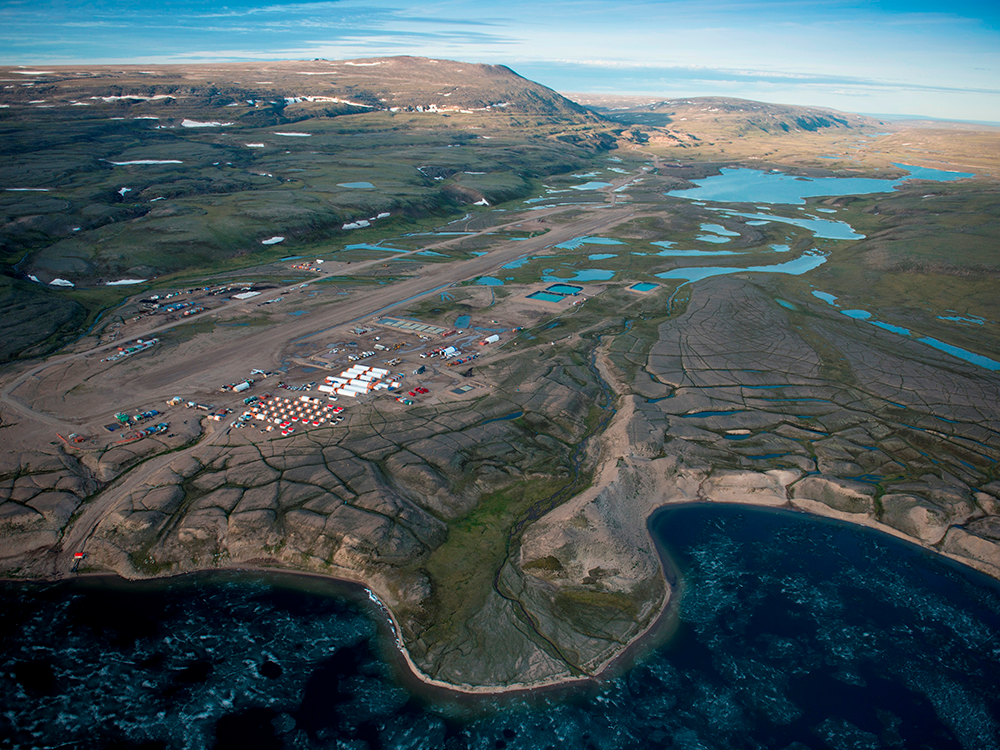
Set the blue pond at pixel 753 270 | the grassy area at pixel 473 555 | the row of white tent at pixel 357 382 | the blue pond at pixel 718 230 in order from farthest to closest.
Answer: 1. the blue pond at pixel 718 230
2. the blue pond at pixel 753 270
3. the row of white tent at pixel 357 382
4. the grassy area at pixel 473 555

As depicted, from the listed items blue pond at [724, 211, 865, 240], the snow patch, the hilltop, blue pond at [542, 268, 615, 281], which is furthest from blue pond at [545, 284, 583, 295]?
the snow patch

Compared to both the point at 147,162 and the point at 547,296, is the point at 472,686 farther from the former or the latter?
the point at 147,162

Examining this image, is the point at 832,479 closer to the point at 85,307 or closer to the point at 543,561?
the point at 543,561

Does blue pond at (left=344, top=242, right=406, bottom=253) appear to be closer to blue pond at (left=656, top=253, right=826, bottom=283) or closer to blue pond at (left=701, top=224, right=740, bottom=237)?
blue pond at (left=656, top=253, right=826, bottom=283)

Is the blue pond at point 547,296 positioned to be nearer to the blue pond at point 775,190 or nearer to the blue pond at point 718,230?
the blue pond at point 718,230

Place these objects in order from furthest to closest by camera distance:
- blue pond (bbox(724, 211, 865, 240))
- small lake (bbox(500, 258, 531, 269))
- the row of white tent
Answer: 1. blue pond (bbox(724, 211, 865, 240))
2. small lake (bbox(500, 258, 531, 269))
3. the row of white tent

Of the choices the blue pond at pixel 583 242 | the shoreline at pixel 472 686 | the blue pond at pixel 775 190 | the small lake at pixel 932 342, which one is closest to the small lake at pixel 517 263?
the blue pond at pixel 583 242
